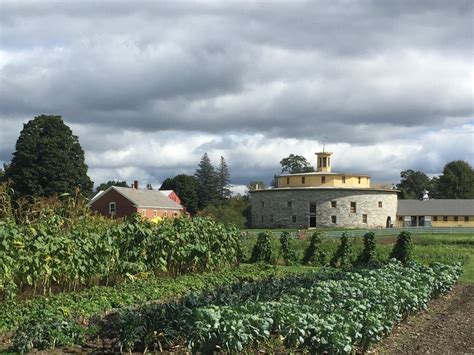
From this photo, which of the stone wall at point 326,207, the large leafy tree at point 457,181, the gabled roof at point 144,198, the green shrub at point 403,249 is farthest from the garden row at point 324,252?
the large leafy tree at point 457,181

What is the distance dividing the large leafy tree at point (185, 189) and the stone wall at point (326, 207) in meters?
28.7

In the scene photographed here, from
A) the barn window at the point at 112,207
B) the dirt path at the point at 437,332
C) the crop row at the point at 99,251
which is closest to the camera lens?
the dirt path at the point at 437,332

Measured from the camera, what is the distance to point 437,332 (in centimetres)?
1130

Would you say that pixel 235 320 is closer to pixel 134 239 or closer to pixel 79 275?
pixel 79 275

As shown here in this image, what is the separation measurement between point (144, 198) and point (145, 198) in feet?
1.05

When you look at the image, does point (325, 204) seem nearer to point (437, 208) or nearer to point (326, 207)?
point (326, 207)

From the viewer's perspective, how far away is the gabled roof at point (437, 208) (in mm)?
80438

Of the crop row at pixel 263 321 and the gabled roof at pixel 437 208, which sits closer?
the crop row at pixel 263 321

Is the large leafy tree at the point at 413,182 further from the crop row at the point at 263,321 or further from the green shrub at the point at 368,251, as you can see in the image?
the crop row at the point at 263,321

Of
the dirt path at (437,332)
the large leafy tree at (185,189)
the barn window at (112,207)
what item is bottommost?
the dirt path at (437,332)

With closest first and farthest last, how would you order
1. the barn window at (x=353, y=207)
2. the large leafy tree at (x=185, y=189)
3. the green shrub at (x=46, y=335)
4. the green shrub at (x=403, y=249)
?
the green shrub at (x=46, y=335), the green shrub at (x=403, y=249), the barn window at (x=353, y=207), the large leafy tree at (x=185, y=189)

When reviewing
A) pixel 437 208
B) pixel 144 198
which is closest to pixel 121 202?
pixel 144 198

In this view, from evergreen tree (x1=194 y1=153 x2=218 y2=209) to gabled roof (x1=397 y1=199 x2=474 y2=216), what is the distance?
114 feet

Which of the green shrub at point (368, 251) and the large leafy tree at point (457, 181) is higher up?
the large leafy tree at point (457, 181)
